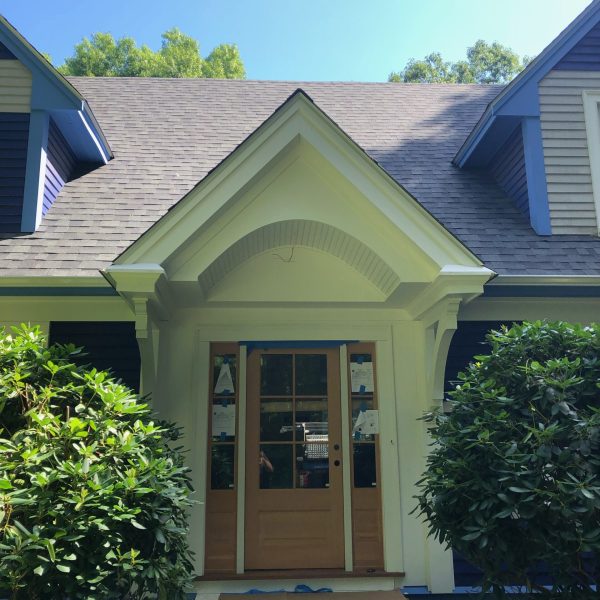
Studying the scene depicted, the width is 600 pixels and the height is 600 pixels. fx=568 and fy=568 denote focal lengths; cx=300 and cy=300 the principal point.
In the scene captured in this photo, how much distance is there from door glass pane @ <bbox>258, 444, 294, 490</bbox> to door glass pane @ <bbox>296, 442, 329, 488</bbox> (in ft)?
0.25

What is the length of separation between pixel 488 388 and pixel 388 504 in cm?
185

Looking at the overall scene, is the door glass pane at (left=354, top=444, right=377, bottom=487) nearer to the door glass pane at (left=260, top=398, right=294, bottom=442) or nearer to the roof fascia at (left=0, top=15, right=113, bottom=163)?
the door glass pane at (left=260, top=398, right=294, bottom=442)

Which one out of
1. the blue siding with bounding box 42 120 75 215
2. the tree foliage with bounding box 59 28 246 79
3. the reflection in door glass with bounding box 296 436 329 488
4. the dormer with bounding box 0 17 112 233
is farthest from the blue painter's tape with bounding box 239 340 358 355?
the tree foliage with bounding box 59 28 246 79

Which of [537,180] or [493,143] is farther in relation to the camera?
[493,143]

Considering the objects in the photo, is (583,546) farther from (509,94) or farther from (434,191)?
(509,94)

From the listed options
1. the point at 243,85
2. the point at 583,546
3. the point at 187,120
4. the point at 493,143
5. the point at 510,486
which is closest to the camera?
the point at 583,546

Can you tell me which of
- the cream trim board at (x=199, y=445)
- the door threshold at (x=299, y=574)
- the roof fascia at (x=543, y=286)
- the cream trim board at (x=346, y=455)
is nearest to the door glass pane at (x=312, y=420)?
the cream trim board at (x=346, y=455)

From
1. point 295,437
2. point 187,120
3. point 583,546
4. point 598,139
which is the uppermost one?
point 187,120

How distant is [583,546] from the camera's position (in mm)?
3150

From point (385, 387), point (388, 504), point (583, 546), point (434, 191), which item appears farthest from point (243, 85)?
point (583, 546)

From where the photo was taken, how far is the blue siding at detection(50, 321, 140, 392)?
205 inches

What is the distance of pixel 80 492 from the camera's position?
298 cm

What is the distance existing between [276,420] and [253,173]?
233 centimetres

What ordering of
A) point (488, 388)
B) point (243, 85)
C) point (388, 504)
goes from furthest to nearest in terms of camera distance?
1. point (243, 85)
2. point (388, 504)
3. point (488, 388)
